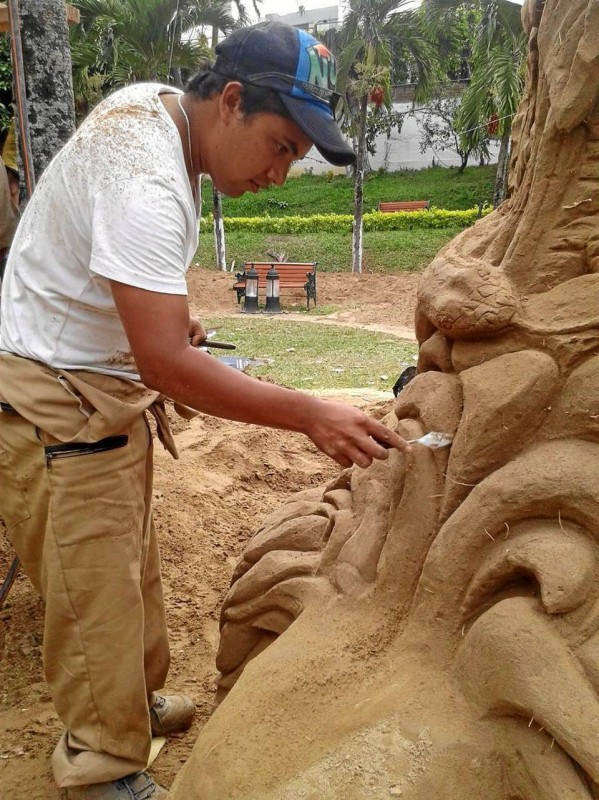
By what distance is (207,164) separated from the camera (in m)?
1.80

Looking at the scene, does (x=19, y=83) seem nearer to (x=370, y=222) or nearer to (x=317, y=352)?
(x=317, y=352)

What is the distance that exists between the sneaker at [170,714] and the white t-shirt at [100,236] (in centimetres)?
115

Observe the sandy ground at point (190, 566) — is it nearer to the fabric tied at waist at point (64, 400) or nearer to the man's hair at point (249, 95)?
the fabric tied at waist at point (64, 400)

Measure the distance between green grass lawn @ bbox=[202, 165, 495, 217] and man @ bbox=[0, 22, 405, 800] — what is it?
67.6 feet

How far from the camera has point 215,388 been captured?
5.23 feet

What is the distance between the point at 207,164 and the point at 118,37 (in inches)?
597

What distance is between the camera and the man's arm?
154 centimetres

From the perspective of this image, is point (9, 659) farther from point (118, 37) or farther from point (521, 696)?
point (118, 37)

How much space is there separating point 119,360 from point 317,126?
0.73m

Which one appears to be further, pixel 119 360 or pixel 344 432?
pixel 119 360

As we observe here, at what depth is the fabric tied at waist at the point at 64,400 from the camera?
1.88 meters

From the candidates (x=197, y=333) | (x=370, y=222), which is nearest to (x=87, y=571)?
(x=197, y=333)

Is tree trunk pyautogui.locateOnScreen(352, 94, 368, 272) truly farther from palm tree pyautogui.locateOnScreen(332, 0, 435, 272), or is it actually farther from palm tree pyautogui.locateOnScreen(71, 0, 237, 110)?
palm tree pyautogui.locateOnScreen(71, 0, 237, 110)

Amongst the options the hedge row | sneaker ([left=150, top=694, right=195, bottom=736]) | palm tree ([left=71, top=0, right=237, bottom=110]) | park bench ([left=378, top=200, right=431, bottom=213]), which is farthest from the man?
park bench ([left=378, top=200, right=431, bottom=213])
